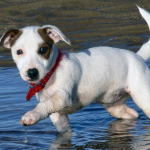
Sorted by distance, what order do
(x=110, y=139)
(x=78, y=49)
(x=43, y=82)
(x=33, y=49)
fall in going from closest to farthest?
(x=33, y=49) → (x=43, y=82) → (x=110, y=139) → (x=78, y=49)

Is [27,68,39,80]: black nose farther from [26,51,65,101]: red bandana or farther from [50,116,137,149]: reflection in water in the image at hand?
[50,116,137,149]: reflection in water

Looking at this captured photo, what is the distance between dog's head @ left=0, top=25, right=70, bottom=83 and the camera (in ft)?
16.4

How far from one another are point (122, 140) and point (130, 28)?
8.27m

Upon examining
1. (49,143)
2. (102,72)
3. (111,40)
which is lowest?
(111,40)

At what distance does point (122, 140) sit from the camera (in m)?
5.79

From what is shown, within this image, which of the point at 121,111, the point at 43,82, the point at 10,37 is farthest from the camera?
the point at 121,111

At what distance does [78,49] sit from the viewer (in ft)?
38.9

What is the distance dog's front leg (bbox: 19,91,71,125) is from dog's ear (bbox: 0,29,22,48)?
34.5 inches

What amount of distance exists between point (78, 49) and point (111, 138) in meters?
6.16

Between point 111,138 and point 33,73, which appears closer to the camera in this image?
point 33,73

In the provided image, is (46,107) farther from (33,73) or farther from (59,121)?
(59,121)

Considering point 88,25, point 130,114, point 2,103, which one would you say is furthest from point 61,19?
point 130,114

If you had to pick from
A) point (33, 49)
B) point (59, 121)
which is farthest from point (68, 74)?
point (59, 121)

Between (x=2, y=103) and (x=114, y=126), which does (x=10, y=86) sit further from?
(x=114, y=126)
